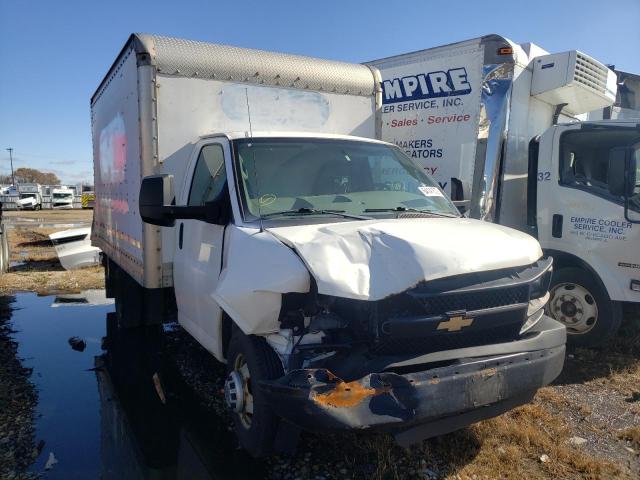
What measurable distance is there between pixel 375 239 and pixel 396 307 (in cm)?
38

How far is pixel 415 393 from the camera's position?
2551 mm

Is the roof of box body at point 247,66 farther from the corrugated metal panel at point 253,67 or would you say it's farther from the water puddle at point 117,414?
the water puddle at point 117,414

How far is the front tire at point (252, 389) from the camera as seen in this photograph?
9.65 feet

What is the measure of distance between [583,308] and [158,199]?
4.69 meters

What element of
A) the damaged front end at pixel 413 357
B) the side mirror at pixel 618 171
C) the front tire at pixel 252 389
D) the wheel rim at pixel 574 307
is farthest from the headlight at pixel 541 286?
the wheel rim at pixel 574 307

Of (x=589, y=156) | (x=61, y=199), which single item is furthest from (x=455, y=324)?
(x=61, y=199)

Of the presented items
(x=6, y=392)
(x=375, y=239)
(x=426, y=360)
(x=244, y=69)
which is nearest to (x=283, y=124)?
(x=244, y=69)

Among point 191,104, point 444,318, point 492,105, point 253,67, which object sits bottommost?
point 444,318

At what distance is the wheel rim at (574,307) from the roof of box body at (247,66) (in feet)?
10.3

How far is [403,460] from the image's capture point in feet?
11.1

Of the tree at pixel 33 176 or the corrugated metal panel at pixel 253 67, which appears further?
the tree at pixel 33 176

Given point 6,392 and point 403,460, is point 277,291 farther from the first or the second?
point 6,392

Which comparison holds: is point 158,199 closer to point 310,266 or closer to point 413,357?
point 310,266

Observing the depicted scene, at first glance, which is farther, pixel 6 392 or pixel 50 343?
pixel 50 343
